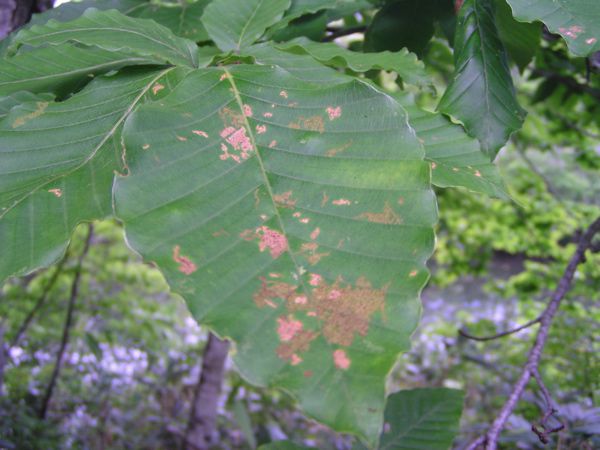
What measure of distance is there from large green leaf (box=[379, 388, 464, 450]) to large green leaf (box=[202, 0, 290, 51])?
584mm

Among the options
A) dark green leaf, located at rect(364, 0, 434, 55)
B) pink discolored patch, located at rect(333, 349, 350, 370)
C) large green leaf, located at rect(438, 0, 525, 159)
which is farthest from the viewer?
dark green leaf, located at rect(364, 0, 434, 55)

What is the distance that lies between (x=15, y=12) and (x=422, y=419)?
3.30ft

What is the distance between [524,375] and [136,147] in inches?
23.1

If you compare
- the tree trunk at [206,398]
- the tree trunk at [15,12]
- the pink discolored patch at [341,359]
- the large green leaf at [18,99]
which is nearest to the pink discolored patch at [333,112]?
the pink discolored patch at [341,359]

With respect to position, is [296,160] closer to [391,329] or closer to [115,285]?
[391,329]

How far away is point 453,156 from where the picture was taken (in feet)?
1.92

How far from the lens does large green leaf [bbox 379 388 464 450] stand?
0.78m

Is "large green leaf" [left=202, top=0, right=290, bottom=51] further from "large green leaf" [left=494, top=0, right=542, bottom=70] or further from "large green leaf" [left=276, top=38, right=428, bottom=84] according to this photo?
"large green leaf" [left=494, top=0, right=542, bottom=70]

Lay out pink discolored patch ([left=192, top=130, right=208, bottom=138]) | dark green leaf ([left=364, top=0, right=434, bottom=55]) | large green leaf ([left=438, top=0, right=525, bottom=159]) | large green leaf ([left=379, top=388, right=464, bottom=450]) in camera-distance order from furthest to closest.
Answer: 1. dark green leaf ([left=364, top=0, right=434, bottom=55])
2. large green leaf ([left=379, top=388, right=464, bottom=450])
3. large green leaf ([left=438, top=0, right=525, bottom=159])
4. pink discolored patch ([left=192, top=130, right=208, bottom=138])

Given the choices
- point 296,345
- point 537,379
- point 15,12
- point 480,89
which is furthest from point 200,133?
point 15,12

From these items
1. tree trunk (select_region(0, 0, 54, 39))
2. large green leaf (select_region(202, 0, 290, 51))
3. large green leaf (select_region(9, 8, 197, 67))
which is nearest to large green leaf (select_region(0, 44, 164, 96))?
large green leaf (select_region(9, 8, 197, 67))

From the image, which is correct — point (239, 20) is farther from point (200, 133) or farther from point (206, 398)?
point (206, 398)

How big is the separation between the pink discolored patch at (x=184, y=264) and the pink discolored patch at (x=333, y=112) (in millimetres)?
180

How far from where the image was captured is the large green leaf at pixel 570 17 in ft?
1.76
